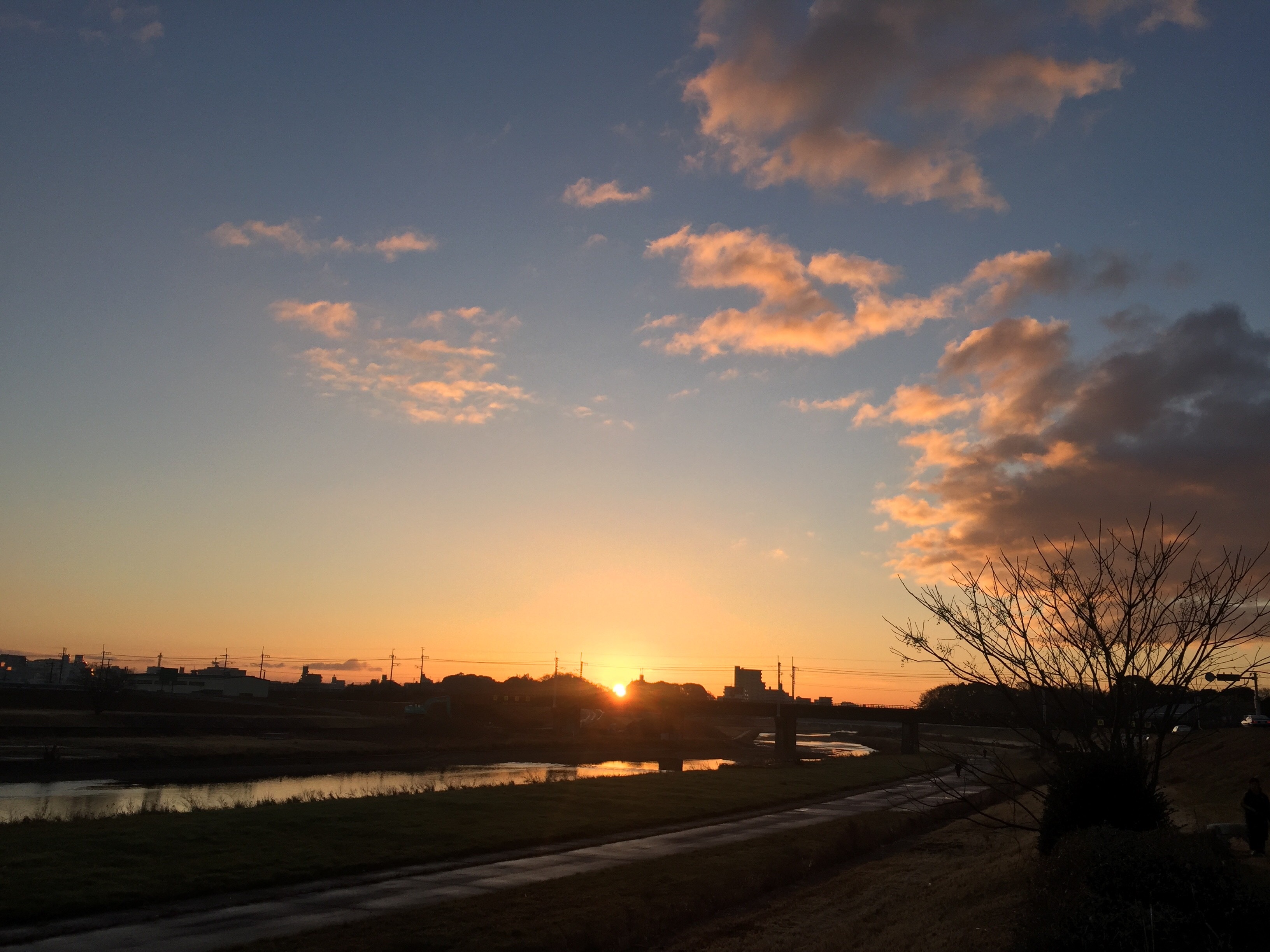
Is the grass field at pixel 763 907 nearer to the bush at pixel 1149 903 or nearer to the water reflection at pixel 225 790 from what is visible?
the bush at pixel 1149 903

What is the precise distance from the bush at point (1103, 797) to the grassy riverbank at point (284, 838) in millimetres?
16782

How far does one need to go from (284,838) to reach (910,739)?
129656 millimetres

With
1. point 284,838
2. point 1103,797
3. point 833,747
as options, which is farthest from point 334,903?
point 833,747

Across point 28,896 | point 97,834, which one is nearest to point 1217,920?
point 28,896

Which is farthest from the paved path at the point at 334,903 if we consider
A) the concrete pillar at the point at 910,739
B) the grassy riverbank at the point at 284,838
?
the concrete pillar at the point at 910,739

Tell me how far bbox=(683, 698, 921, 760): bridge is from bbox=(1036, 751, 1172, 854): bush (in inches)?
3578

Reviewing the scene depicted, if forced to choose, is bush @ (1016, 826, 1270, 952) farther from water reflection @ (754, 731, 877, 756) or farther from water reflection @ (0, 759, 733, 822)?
water reflection @ (754, 731, 877, 756)

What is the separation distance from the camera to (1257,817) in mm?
21156

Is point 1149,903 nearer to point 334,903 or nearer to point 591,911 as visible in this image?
point 591,911

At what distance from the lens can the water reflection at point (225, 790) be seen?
152ft

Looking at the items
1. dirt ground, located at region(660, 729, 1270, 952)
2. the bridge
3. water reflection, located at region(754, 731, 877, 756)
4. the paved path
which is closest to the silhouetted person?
dirt ground, located at region(660, 729, 1270, 952)

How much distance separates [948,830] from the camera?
135ft

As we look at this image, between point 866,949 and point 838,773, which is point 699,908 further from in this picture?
point 838,773

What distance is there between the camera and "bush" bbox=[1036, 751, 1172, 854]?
18359 mm
